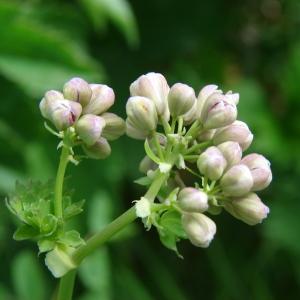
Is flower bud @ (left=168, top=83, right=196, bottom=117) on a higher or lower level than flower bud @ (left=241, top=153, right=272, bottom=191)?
higher

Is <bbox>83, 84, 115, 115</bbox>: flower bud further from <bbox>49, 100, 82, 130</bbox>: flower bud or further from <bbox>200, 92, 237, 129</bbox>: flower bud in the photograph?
<bbox>200, 92, 237, 129</bbox>: flower bud

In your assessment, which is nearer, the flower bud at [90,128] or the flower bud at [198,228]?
the flower bud at [198,228]

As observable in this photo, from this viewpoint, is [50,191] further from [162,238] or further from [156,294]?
[156,294]

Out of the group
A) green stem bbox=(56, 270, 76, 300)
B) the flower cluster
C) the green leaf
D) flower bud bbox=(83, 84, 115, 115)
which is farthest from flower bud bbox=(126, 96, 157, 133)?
the green leaf

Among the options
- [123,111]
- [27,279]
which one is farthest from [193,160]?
[123,111]

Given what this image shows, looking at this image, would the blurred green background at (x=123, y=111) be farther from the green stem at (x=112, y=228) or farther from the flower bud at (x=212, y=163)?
the flower bud at (x=212, y=163)

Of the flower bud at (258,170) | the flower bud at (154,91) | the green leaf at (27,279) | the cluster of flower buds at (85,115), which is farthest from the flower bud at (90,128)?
the green leaf at (27,279)

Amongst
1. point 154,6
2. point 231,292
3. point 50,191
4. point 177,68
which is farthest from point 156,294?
point 50,191

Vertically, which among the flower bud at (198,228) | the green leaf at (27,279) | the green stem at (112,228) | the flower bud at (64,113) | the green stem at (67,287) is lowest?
the green leaf at (27,279)
